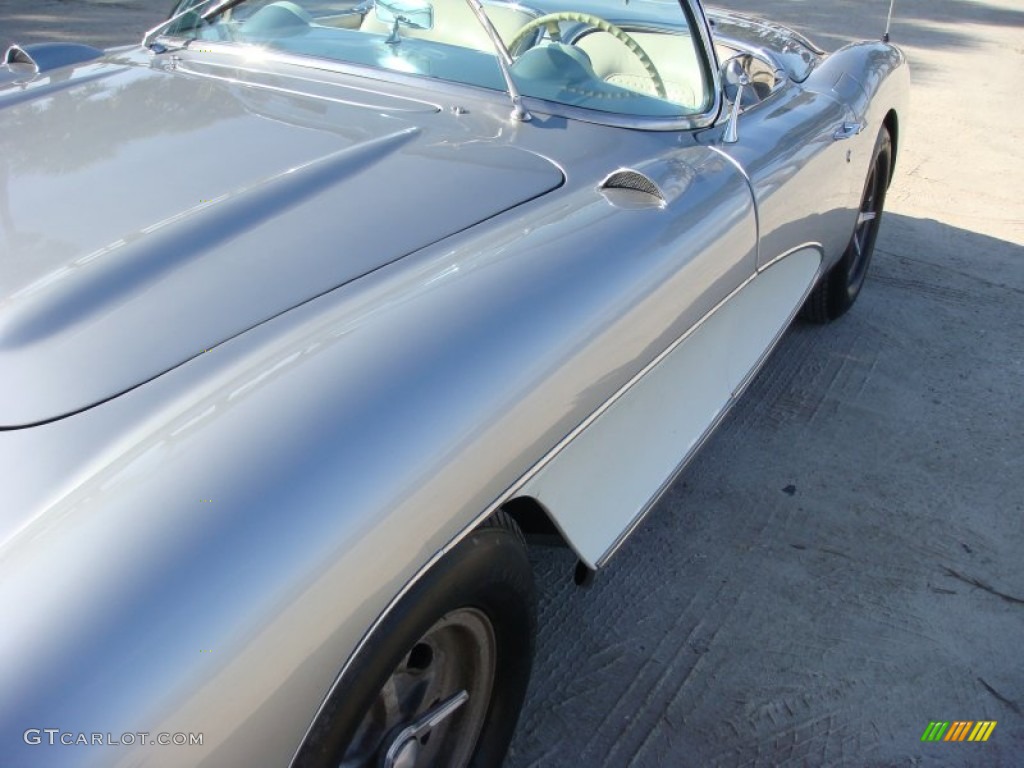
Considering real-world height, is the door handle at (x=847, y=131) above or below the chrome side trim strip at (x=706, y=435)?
above

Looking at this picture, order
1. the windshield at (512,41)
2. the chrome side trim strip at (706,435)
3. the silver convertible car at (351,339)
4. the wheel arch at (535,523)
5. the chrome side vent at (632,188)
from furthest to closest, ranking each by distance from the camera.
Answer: the windshield at (512,41), the chrome side vent at (632,188), the chrome side trim strip at (706,435), the wheel arch at (535,523), the silver convertible car at (351,339)

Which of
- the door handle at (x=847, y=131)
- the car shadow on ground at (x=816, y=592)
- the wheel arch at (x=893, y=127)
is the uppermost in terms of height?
the door handle at (x=847, y=131)

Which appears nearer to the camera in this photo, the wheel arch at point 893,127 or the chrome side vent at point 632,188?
the chrome side vent at point 632,188

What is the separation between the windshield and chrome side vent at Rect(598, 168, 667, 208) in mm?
434

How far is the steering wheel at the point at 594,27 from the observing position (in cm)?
274

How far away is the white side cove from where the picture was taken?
1.78 metres

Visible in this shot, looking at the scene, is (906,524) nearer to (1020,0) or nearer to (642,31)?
(642,31)

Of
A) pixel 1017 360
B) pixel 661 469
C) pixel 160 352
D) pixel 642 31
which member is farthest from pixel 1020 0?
pixel 160 352

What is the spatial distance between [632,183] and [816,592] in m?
1.17

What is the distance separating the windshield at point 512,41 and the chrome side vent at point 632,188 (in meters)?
0.43

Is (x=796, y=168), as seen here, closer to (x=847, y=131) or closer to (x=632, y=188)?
(x=847, y=131)

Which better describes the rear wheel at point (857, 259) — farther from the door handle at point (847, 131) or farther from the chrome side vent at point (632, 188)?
the chrome side vent at point (632, 188)

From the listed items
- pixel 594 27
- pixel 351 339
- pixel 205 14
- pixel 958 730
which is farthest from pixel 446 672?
pixel 205 14

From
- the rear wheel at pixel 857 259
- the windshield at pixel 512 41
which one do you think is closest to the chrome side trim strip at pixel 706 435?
the windshield at pixel 512 41
